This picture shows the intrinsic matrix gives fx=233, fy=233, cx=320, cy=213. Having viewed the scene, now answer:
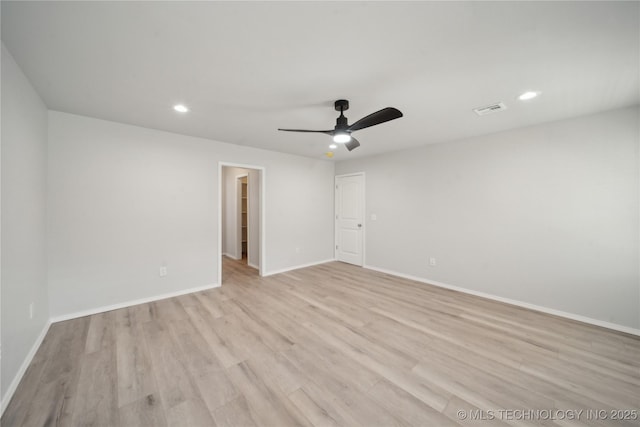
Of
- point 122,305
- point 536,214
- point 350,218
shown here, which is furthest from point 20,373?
point 536,214

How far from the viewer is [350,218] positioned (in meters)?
5.42

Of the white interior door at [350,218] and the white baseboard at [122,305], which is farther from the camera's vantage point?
the white interior door at [350,218]

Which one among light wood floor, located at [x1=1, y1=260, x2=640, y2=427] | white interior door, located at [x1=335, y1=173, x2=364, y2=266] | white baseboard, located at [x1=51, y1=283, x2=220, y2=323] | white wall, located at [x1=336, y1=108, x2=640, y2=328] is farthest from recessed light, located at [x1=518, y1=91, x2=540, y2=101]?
white baseboard, located at [x1=51, y1=283, x2=220, y2=323]

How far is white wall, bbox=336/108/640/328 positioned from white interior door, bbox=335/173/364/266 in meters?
0.97

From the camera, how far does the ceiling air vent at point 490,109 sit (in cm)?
249

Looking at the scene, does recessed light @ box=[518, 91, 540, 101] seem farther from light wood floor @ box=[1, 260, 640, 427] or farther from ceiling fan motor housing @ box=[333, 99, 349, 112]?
light wood floor @ box=[1, 260, 640, 427]

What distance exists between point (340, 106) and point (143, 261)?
129 inches

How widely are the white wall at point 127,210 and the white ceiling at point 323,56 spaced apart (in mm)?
478

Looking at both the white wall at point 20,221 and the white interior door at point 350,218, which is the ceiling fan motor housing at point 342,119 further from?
the white interior door at point 350,218

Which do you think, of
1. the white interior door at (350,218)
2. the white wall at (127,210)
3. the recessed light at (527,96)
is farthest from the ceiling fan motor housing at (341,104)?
the white interior door at (350,218)

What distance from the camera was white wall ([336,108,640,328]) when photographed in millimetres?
2576

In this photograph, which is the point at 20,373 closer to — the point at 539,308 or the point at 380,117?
the point at 380,117

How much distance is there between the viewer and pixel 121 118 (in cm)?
288

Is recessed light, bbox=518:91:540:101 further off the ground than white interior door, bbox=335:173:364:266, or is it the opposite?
recessed light, bbox=518:91:540:101
